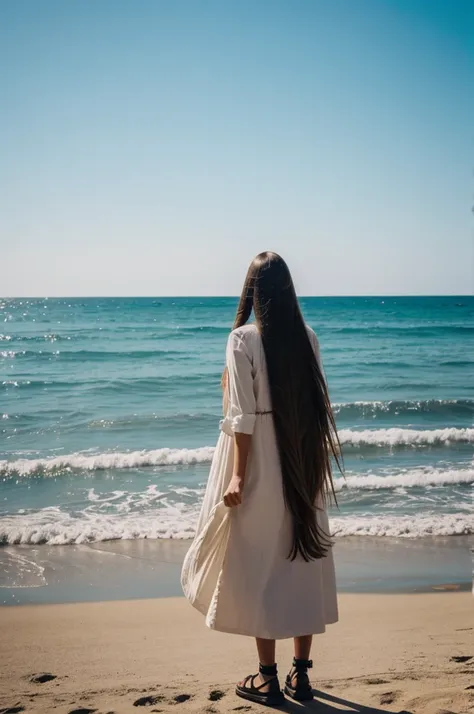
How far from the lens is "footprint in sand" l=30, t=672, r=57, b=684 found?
349 cm

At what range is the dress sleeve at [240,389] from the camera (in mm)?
2840

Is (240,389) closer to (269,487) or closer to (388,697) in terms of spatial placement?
(269,487)

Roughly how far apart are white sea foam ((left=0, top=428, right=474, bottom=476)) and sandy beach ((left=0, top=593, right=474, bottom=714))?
5.01 m

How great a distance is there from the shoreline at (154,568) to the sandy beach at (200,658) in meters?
0.23

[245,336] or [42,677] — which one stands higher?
[245,336]

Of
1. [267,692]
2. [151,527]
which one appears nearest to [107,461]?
[151,527]

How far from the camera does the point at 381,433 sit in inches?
469

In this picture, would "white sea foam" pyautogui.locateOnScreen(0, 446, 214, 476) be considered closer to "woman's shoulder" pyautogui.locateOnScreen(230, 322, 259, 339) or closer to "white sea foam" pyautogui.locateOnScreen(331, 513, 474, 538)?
"white sea foam" pyautogui.locateOnScreen(331, 513, 474, 538)

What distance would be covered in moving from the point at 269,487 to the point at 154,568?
121 inches

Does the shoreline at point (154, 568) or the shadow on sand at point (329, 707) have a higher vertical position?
the shadow on sand at point (329, 707)

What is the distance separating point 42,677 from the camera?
355cm

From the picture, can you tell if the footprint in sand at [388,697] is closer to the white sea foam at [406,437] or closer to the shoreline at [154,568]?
the shoreline at [154,568]

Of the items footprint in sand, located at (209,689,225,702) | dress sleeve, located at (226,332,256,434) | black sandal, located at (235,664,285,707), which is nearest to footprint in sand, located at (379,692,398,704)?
black sandal, located at (235,664,285,707)

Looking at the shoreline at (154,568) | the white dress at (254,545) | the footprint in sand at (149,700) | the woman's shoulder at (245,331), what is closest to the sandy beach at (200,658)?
the footprint in sand at (149,700)
